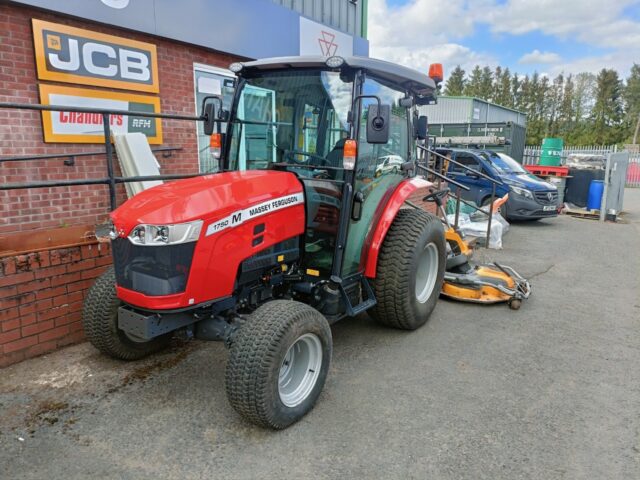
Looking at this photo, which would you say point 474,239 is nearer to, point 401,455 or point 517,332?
point 517,332

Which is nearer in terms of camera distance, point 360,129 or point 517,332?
point 360,129

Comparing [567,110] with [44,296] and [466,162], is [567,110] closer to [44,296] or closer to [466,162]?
[466,162]

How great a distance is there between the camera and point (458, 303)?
5.04 m

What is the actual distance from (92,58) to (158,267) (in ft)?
11.4

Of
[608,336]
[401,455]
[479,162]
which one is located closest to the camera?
[401,455]

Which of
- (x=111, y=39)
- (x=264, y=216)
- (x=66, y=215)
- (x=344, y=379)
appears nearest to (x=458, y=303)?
(x=344, y=379)

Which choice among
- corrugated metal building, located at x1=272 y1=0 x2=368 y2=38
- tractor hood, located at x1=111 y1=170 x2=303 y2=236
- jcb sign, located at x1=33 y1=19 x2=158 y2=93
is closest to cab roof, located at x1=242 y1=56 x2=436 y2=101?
tractor hood, located at x1=111 y1=170 x2=303 y2=236

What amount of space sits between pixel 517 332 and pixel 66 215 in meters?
4.72

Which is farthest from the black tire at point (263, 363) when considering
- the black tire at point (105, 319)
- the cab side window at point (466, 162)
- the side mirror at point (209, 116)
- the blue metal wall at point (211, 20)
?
the cab side window at point (466, 162)

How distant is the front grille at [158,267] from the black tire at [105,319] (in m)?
0.60

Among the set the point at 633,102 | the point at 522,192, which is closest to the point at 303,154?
the point at 522,192

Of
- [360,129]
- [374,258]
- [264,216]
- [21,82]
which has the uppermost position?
[21,82]

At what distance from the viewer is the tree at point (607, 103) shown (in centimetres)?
4775

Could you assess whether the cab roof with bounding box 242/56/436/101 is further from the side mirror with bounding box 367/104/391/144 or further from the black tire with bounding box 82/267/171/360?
the black tire with bounding box 82/267/171/360
